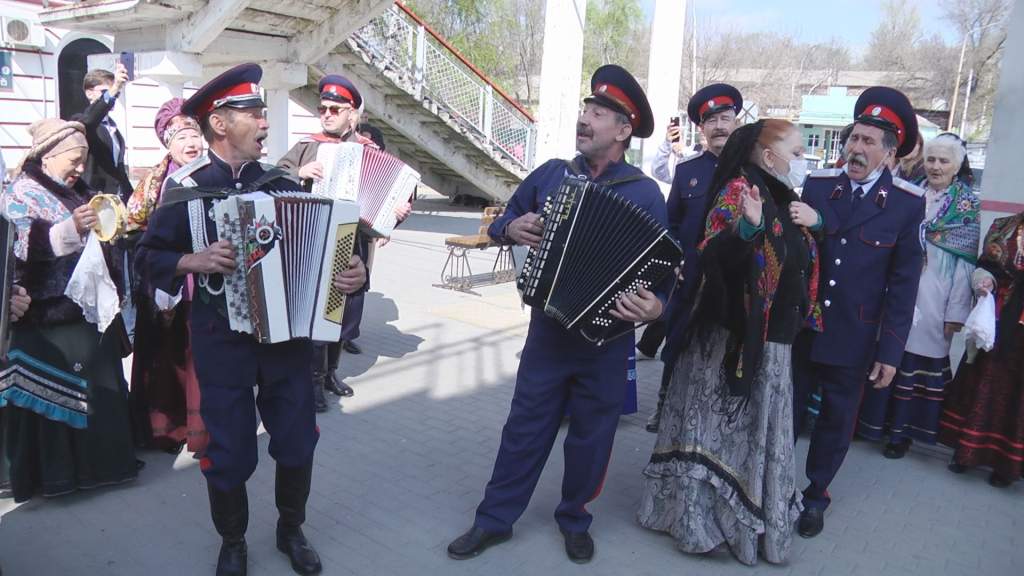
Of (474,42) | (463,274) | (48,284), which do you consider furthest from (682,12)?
(474,42)

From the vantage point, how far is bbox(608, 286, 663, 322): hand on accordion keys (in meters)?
3.09

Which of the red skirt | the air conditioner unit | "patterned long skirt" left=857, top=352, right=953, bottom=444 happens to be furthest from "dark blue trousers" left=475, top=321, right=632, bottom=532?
the air conditioner unit

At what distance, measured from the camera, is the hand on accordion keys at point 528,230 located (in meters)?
3.22

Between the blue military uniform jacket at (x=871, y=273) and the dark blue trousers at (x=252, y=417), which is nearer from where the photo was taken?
the dark blue trousers at (x=252, y=417)

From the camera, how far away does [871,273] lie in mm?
3719

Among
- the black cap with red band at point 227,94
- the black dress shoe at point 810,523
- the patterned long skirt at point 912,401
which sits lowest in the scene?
the black dress shoe at point 810,523

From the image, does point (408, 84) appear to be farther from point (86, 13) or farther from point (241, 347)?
point (241, 347)

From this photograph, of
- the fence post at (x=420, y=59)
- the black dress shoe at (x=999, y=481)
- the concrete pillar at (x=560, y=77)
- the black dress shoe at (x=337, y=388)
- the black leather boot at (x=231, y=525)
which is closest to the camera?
the black leather boot at (x=231, y=525)

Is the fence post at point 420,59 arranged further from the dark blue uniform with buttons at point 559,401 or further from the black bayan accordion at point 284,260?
the black bayan accordion at point 284,260

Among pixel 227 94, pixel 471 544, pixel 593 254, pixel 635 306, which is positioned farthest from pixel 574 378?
pixel 227 94

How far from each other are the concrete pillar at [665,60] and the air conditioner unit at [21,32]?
406 inches

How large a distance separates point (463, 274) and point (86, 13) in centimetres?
567

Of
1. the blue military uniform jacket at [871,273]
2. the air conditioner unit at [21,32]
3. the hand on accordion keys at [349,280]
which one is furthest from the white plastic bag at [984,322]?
the air conditioner unit at [21,32]

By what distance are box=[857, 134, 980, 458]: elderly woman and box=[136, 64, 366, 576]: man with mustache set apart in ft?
12.6
